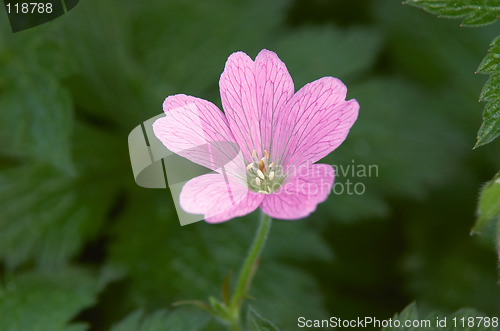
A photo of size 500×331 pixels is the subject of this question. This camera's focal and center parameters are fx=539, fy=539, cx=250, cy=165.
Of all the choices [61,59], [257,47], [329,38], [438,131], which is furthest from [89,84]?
[438,131]

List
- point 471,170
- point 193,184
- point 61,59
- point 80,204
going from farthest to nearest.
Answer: point 471,170
point 80,204
point 61,59
point 193,184

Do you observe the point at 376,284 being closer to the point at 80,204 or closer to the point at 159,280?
the point at 159,280

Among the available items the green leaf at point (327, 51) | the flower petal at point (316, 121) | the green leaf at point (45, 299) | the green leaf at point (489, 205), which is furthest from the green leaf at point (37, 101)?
the green leaf at point (489, 205)

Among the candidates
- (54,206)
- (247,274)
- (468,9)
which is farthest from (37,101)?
(468,9)

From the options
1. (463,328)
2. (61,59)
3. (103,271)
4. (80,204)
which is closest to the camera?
(463,328)

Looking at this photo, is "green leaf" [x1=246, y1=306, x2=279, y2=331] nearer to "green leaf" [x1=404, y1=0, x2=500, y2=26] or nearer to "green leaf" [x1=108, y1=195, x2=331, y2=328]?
"green leaf" [x1=108, y1=195, x2=331, y2=328]

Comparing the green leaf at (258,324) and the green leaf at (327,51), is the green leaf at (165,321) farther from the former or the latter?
the green leaf at (327,51)
